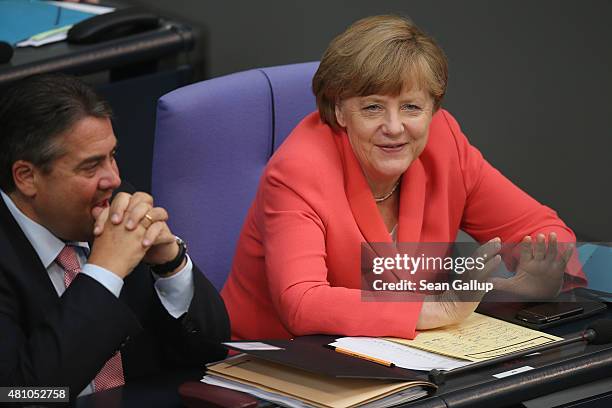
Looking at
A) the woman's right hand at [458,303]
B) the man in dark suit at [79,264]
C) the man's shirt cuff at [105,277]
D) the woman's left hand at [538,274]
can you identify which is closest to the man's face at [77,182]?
the man in dark suit at [79,264]

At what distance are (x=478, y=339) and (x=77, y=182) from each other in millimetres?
743

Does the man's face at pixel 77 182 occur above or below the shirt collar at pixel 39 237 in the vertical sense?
above

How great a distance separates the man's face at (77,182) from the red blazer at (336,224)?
377 mm

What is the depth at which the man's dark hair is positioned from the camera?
1.94m

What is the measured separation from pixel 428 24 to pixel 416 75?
121 centimetres

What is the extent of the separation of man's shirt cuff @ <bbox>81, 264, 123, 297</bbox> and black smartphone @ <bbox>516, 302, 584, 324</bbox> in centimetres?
72

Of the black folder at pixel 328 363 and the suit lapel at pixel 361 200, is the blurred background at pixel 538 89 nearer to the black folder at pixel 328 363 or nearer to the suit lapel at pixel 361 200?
the suit lapel at pixel 361 200

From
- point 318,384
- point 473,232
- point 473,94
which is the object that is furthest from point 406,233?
point 473,94

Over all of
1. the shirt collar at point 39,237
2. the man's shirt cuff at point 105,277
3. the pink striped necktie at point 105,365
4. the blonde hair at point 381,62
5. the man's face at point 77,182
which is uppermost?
the blonde hair at point 381,62

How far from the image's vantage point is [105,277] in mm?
1866

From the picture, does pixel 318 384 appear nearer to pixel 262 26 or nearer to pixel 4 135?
pixel 4 135

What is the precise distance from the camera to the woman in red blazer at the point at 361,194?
214cm

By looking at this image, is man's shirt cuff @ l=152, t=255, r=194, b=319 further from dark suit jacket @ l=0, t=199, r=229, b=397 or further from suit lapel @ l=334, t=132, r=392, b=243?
suit lapel @ l=334, t=132, r=392, b=243

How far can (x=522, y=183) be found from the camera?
331 cm
